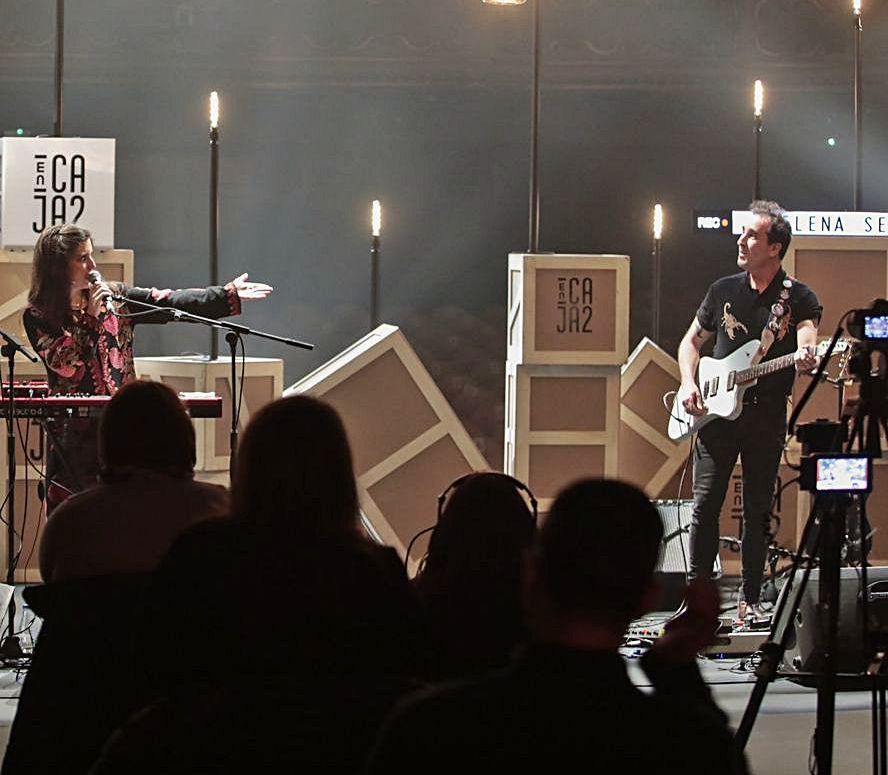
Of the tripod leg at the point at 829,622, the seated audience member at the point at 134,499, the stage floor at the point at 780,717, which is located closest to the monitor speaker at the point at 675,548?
the stage floor at the point at 780,717

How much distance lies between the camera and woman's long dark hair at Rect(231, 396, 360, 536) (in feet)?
6.84

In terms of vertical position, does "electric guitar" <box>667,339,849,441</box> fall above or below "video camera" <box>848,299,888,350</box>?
below

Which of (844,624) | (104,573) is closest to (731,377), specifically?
(844,624)

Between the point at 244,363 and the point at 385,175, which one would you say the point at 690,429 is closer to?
the point at 244,363

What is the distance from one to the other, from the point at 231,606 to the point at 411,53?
26.1ft

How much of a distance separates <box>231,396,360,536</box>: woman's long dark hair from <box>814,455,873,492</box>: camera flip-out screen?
137 cm

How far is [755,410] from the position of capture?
532 cm

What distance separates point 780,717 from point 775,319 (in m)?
1.54

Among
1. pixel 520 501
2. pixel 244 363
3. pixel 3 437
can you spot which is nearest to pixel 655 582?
pixel 520 501

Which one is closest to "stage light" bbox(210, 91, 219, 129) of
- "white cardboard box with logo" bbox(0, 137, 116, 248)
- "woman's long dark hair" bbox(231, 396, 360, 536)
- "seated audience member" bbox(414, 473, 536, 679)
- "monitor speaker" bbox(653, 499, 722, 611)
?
"white cardboard box with logo" bbox(0, 137, 116, 248)

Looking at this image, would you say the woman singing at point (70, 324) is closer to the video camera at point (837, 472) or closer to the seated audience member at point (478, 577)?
the video camera at point (837, 472)

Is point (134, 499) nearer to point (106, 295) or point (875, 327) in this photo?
point (875, 327)

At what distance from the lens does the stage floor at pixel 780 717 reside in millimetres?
3910

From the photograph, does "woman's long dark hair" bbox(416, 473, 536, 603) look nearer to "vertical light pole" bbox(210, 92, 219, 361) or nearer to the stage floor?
the stage floor
